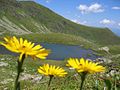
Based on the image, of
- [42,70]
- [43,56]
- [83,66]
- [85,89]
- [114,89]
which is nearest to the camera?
[43,56]

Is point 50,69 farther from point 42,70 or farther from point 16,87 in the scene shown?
point 16,87

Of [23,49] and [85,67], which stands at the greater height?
[23,49]

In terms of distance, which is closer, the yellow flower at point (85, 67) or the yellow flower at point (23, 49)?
the yellow flower at point (23, 49)

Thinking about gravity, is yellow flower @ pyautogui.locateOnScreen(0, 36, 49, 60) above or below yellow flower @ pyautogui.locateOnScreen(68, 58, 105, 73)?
above

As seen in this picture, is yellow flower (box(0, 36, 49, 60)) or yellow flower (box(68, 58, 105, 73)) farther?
yellow flower (box(68, 58, 105, 73))

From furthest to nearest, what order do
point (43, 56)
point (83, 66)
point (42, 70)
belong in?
point (42, 70)
point (83, 66)
point (43, 56)

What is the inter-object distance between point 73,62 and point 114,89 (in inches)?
80.6

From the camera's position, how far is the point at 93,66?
13.2 feet

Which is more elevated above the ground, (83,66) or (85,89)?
(83,66)

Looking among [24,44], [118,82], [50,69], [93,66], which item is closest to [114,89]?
[118,82]

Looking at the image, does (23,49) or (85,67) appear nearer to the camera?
(23,49)

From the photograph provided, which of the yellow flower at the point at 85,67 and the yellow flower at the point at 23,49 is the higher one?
the yellow flower at the point at 23,49

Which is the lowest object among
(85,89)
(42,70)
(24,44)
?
(85,89)

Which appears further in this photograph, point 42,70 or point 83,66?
point 42,70
